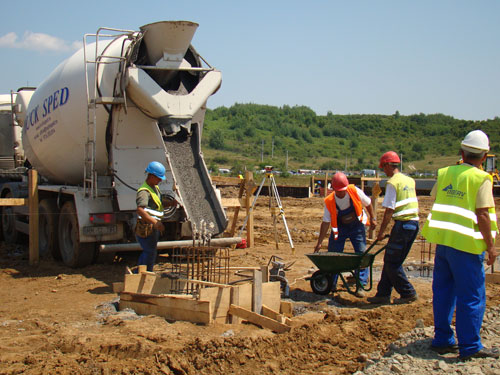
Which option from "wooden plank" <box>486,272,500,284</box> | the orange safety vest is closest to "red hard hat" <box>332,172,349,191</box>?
the orange safety vest

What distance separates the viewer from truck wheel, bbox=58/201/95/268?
9.66 metres

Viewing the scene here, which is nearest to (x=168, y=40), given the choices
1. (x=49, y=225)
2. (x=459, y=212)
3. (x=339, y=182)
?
(x=339, y=182)

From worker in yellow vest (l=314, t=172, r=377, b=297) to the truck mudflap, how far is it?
2.01 metres

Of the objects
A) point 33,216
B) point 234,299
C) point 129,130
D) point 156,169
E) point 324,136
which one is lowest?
point 234,299

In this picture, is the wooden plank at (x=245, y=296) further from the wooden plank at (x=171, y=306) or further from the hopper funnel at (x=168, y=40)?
the hopper funnel at (x=168, y=40)

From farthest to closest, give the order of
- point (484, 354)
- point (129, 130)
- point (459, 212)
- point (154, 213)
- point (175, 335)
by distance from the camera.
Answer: point (129, 130), point (154, 213), point (175, 335), point (459, 212), point (484, 354)

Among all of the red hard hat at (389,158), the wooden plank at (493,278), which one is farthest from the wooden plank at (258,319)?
the wooden plank at (493,278)

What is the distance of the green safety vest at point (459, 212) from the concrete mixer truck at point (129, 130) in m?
4.34

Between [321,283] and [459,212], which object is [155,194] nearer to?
[321,283]

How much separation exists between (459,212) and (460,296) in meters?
0.74

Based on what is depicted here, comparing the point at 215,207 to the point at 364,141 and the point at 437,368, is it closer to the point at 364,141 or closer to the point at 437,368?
the point at 437,368

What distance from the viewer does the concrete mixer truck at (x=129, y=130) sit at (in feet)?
30.0

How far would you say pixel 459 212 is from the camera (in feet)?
17.1

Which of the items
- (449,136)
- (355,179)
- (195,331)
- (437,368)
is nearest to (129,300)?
(195,331)
